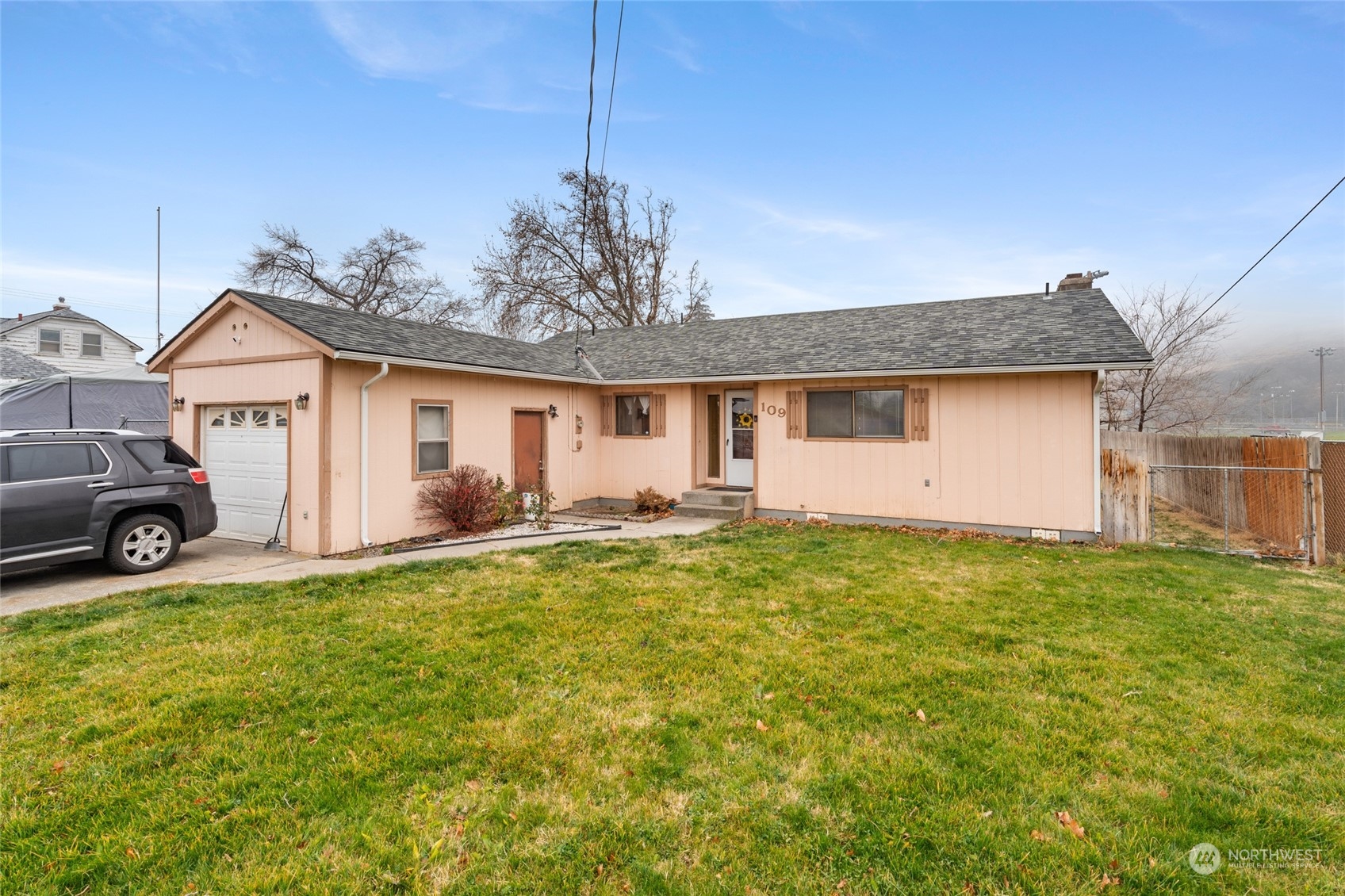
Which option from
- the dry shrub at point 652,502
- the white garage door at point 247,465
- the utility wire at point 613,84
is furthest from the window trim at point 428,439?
the utility wire at point 613,84

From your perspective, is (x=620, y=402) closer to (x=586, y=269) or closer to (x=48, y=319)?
(x=586, y=269)

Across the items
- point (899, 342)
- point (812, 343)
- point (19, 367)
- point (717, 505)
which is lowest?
point (717, 505)

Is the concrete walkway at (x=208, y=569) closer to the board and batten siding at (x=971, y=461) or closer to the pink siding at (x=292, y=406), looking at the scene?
the pink siding at (x=292, y=406)

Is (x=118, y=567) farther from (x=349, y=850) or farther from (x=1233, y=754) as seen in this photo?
(x=1233, y=754)

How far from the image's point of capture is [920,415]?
32.8 ft

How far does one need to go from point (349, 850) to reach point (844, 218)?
57.4ft

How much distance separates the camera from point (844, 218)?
54.1 ft

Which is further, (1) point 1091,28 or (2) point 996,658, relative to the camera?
(1) point 1091,28

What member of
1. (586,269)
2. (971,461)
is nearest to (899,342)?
(971,461)

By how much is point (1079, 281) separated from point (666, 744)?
12.8m

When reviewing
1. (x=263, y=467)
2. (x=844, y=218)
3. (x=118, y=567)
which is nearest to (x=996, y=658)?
(x=118, y=567)

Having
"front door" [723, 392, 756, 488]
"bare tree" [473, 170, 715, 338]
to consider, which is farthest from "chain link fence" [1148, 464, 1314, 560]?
"bare tree" [473, 170, 715, 338]

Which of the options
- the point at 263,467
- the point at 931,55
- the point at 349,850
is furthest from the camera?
the point at 931,55

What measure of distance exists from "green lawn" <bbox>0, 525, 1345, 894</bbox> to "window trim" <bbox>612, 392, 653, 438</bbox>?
7125mm
